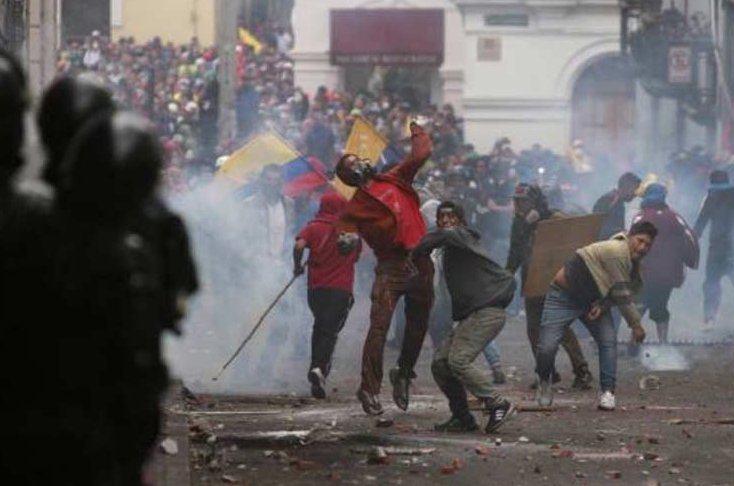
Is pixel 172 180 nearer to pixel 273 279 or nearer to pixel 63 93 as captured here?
pixel 273 279

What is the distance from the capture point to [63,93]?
5.60 metres

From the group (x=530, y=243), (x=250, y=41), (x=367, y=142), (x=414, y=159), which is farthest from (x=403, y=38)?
(x=414, y=159)

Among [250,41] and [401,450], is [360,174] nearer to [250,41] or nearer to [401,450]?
[401,450]

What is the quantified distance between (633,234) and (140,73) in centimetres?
2475

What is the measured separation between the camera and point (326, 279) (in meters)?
16.0

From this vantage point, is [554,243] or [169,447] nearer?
[169,447]

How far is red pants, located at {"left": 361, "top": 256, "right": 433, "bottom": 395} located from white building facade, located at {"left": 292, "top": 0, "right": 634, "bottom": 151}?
2595cm

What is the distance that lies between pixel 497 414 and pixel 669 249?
710 centimetres

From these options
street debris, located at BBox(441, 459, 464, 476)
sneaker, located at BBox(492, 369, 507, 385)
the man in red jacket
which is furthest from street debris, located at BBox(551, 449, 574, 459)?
the man in red jacket

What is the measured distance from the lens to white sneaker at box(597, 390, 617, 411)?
1496 centimetres

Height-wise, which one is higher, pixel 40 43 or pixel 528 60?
pixel 40 43

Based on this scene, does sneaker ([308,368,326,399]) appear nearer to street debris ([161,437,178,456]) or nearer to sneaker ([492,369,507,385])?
sneaker ([492,369,507,385])

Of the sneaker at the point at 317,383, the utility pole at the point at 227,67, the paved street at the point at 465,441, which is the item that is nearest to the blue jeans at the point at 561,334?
the paved street at the point at 465,441

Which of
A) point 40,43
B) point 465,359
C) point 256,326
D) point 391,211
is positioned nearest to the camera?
point 465,359
